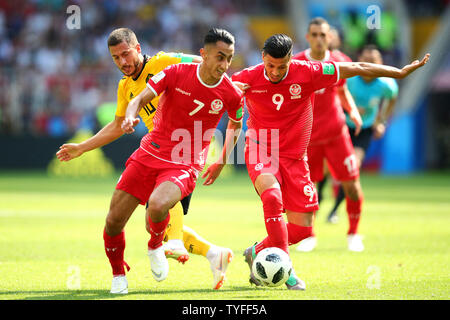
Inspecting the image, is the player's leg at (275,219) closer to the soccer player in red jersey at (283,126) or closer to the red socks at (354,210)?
the soccer player in red jersey at (283,126)

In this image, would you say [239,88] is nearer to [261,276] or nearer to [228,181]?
[261,276]

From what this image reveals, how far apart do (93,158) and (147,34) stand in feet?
17.4

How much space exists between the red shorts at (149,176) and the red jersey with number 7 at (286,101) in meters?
1.09

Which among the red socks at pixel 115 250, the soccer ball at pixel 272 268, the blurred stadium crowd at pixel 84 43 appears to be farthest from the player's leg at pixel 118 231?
the blurred stadium crowd at pixel 84 43

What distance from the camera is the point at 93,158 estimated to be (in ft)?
77.9

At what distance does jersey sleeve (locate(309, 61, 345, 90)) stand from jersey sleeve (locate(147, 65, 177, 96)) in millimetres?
1353

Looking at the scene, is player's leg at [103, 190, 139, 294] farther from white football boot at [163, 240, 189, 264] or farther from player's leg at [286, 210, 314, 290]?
player's leg at [286, 210, 314, 290]

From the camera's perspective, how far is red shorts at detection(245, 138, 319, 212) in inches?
280

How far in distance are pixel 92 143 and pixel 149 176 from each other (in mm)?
863

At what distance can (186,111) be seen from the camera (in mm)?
6449

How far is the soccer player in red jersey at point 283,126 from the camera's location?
6691 mm

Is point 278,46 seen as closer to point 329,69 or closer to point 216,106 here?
point 329,69

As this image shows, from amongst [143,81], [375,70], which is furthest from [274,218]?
[143,81]
